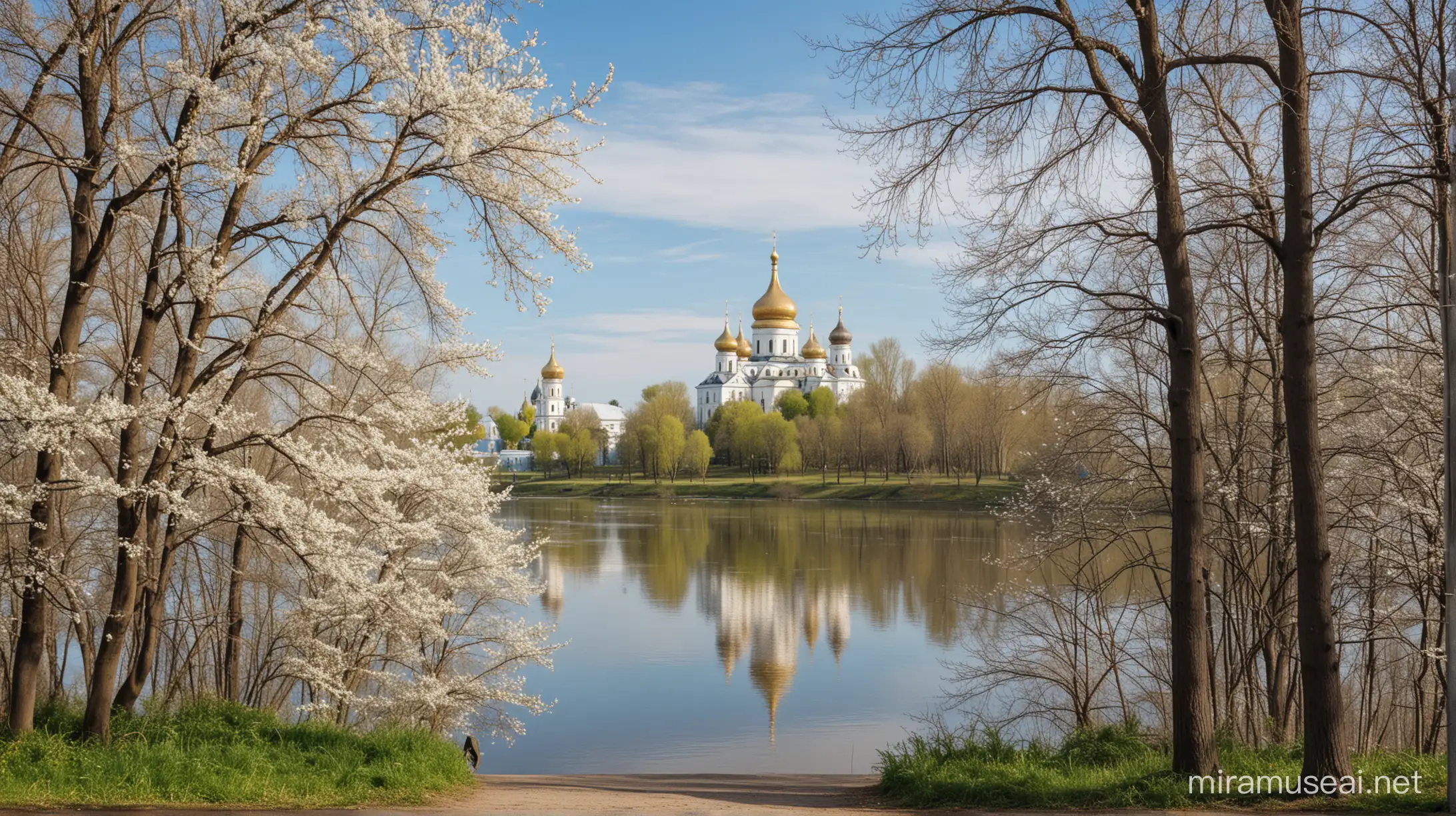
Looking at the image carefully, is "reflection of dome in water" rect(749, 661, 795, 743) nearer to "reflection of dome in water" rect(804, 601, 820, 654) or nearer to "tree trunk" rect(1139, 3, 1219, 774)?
"reflection of dome in water" rect(804, 601, 820, 654)

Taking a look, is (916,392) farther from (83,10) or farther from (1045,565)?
(83,10)

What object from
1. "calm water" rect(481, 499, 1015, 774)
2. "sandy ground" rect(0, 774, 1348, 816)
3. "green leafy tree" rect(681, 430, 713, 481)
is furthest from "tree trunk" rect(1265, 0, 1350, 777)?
"green leafy tree" rect(681, 430, 713, 481)

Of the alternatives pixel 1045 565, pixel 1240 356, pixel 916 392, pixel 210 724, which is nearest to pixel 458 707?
pixel 210 724

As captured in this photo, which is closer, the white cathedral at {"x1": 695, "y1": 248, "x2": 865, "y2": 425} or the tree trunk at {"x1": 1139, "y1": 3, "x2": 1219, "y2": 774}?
the tree trunk at {"x1": 1139, "y1": 3, "x2": 1219, "y2": 774}

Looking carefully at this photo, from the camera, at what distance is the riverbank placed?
50625 millimetres

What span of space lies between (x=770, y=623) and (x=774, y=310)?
3182 inches

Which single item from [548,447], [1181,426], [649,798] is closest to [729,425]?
[548,447]

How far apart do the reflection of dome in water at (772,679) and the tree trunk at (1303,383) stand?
31.4 ft

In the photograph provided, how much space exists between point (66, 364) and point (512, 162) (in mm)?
3103

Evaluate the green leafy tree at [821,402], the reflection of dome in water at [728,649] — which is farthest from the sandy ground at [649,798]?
the green leafy tree at [821,402]

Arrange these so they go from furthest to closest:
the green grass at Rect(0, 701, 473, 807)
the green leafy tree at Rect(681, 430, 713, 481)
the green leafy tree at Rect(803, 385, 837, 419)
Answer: the green leafy tree at Rect(803, 385, 837, 419), the green leafy tree at Rect(681, 430, 713, 481), the green grass at Rect(0, 701, 473, 807)

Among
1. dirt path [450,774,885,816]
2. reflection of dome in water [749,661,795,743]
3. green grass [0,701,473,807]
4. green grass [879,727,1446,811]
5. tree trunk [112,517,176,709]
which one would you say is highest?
tree trunk [112,517,176,709]

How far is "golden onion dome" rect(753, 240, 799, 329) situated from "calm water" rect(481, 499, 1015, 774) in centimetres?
6367

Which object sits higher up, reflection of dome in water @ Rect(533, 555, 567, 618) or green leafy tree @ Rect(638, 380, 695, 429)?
green leafy tree @ Rect(638, 380, 695, 429)
